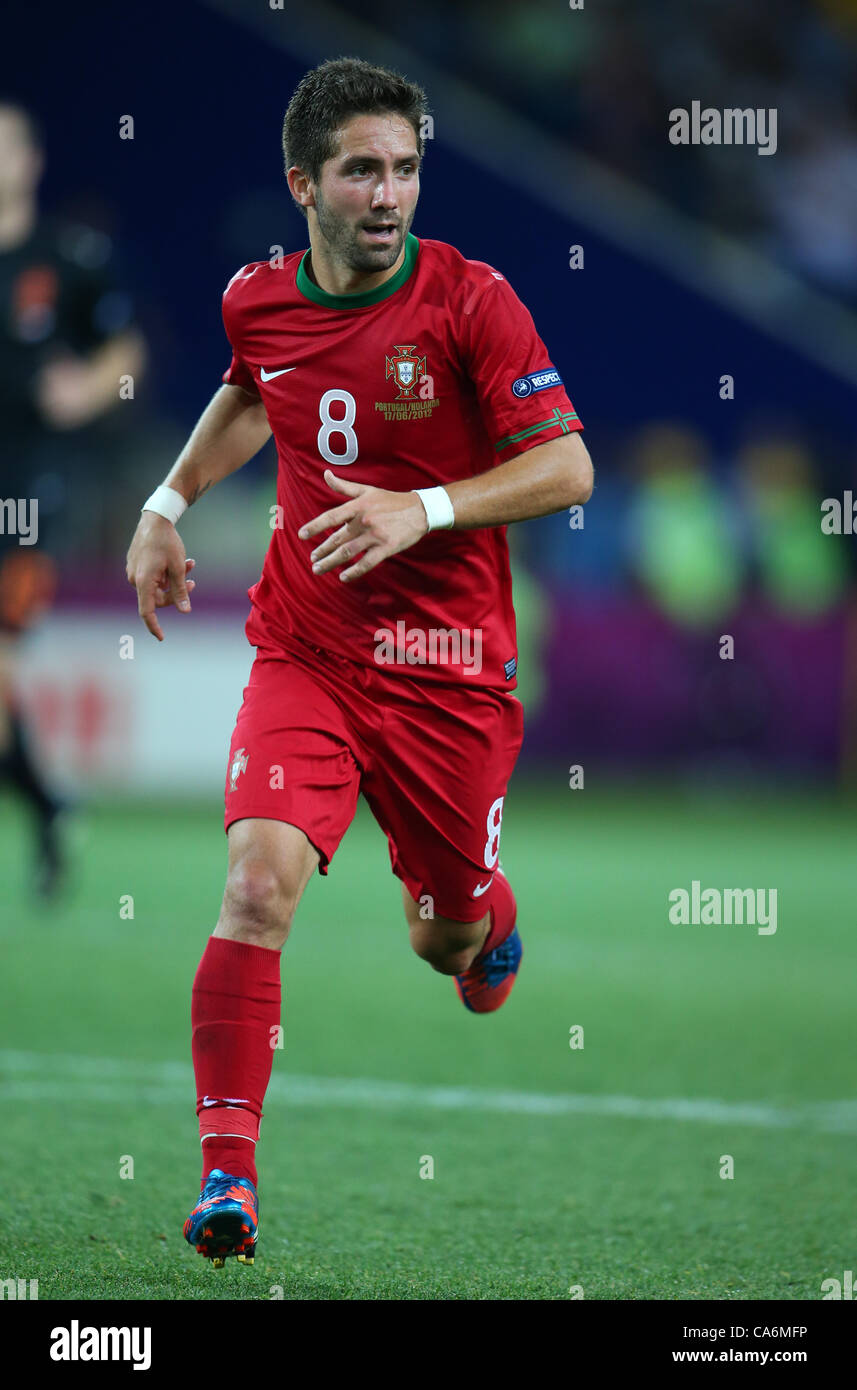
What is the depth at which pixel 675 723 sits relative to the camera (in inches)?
552

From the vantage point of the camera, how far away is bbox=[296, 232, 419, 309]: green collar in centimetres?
352

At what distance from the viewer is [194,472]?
389 centimetres

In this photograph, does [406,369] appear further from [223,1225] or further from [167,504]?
[223,1225]

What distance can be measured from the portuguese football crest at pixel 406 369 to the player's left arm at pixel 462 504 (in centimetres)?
30

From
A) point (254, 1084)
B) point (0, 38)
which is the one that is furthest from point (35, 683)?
point (254, 1084)

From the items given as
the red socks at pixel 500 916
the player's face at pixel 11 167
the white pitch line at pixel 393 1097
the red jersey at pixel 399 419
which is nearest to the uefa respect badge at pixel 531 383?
the red jersey at pixel 399 419

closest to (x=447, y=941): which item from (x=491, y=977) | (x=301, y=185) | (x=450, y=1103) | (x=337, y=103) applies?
(x=491, y=977)

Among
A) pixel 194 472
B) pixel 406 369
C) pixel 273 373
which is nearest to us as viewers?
pixel 406 369

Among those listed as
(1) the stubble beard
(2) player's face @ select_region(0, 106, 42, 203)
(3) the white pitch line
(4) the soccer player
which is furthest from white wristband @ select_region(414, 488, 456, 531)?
(2) player's face @ select_region(0, 106, 42, 203)

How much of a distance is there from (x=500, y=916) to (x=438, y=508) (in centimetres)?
156

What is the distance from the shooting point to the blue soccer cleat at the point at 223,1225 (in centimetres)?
289

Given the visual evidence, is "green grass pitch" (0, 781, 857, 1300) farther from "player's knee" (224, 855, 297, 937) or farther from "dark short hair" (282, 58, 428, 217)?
"dark short hair" (282, 58, 428, 217)

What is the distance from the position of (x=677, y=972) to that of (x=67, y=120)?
11.9m

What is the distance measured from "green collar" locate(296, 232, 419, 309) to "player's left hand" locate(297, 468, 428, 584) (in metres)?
0.57
